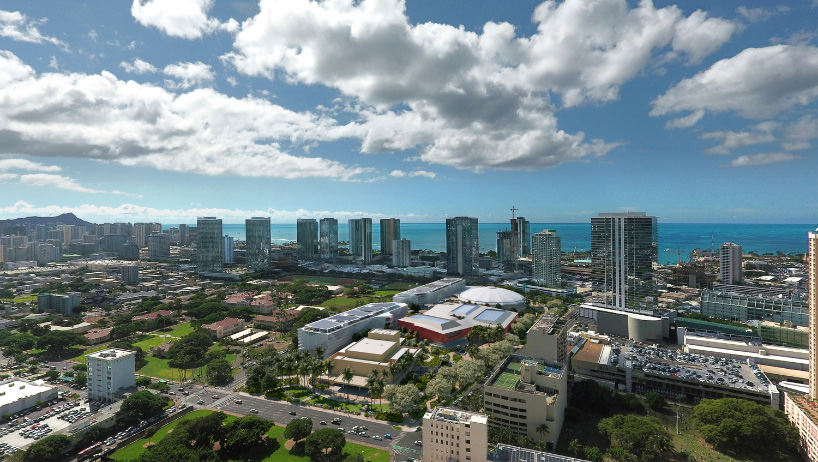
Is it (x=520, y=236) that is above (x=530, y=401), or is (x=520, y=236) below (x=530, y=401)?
above

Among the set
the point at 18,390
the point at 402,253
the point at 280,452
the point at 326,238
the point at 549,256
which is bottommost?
the point at 280,452

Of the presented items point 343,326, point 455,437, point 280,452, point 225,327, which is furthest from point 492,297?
point 280,452

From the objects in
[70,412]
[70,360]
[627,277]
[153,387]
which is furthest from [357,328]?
[627,277]

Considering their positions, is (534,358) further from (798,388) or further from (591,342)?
(798,388)

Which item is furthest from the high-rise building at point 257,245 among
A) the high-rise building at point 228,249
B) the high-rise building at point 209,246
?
the high-rise building at point 228,249

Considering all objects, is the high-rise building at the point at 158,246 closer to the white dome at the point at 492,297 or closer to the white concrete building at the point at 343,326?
the white concrete building at the point at 343,326

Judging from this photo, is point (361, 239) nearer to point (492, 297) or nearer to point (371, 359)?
point (492, 297)
